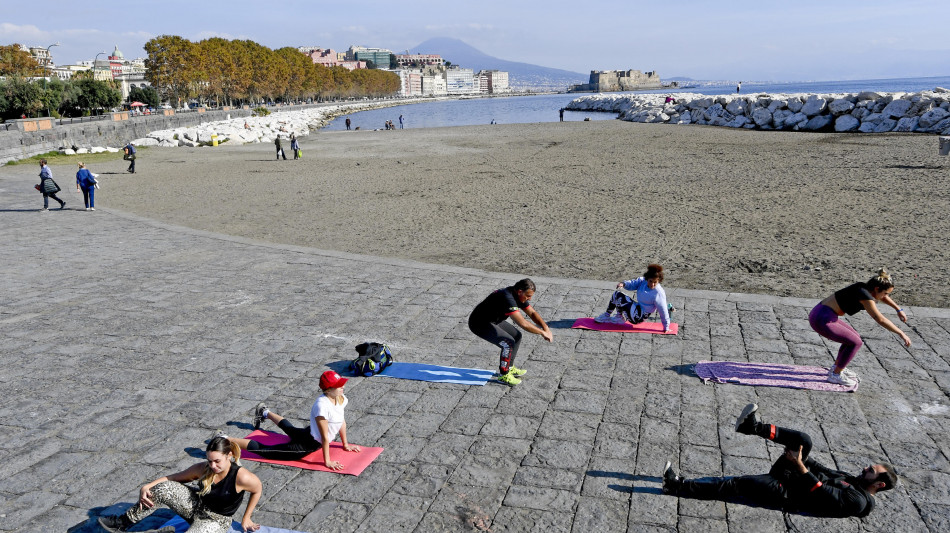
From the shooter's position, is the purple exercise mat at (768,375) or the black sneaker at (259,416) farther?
the purple exercise mat at (768,375)

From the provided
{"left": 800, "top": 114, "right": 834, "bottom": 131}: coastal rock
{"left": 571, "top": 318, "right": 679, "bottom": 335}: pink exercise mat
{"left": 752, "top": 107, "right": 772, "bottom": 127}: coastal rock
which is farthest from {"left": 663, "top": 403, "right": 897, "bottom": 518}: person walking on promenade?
{"left": 752, "top": 107, "right": 772, "bottom": 127}: coastal rock

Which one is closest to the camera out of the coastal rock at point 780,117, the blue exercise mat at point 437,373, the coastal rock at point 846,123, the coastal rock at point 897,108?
the blue exercise mat at point 437,373

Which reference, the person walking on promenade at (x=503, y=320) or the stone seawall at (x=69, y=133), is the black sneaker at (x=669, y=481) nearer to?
the person walking on promenade at (x=503, y=320)

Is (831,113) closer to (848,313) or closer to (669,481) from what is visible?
(848,313)

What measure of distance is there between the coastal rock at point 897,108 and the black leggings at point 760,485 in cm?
3816

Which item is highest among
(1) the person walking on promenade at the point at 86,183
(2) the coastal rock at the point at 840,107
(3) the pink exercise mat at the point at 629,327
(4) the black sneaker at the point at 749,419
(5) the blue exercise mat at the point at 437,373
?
(2) the coastal rock at the point at 840,107

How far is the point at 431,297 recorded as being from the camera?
9.82m

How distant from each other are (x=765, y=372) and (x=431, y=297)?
4736 mm

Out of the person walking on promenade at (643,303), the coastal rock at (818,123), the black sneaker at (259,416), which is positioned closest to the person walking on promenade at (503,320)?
the person walking on promenade at (643,303)

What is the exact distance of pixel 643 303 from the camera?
8.16 meters

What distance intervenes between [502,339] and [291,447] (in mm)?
2355

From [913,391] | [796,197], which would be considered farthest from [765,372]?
[796,197]

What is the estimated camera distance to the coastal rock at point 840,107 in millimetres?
38844

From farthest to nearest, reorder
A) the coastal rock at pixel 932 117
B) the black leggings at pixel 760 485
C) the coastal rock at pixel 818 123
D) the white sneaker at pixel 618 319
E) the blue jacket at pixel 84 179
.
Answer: the coastal rock at pixel 818 123, the coastal rock at pixel 932 117, the blue jacket at pixel 84 179, the white sneaker at pixel 618 319, the black leggings at pixel 760 485
